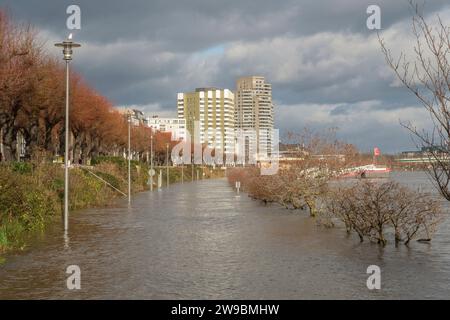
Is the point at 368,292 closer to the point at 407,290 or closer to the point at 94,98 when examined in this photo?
the point at 407,290

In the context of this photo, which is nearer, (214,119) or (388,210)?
(388,210)

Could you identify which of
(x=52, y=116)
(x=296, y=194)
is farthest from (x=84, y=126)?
(x=296, y=194)

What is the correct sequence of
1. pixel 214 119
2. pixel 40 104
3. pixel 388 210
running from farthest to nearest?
1. pixel 214 119
2. pixel 40 104
3. pixel 388 210

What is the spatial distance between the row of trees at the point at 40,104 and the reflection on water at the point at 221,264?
17.5 metres

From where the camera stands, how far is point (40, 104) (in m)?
45.0

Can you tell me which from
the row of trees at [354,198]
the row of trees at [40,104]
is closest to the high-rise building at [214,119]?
Result: the row of trees at [40,104]

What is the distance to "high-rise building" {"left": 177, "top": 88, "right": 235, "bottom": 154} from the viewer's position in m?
174

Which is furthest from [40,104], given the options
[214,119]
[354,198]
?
[214,119]

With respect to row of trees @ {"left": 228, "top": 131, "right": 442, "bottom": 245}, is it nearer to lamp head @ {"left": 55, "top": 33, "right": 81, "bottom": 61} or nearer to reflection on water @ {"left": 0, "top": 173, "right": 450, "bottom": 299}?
reflection on water @ {"left": 0, "top": 173, "right": 450, "bottom": 299}

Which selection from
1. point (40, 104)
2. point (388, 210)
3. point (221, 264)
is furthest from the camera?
point (40, 104)

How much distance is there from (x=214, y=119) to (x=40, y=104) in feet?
432

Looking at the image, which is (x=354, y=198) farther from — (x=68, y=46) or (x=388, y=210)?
(x=68, y=46)

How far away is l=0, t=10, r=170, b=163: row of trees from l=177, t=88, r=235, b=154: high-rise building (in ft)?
309

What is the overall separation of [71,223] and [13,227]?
5895mm
